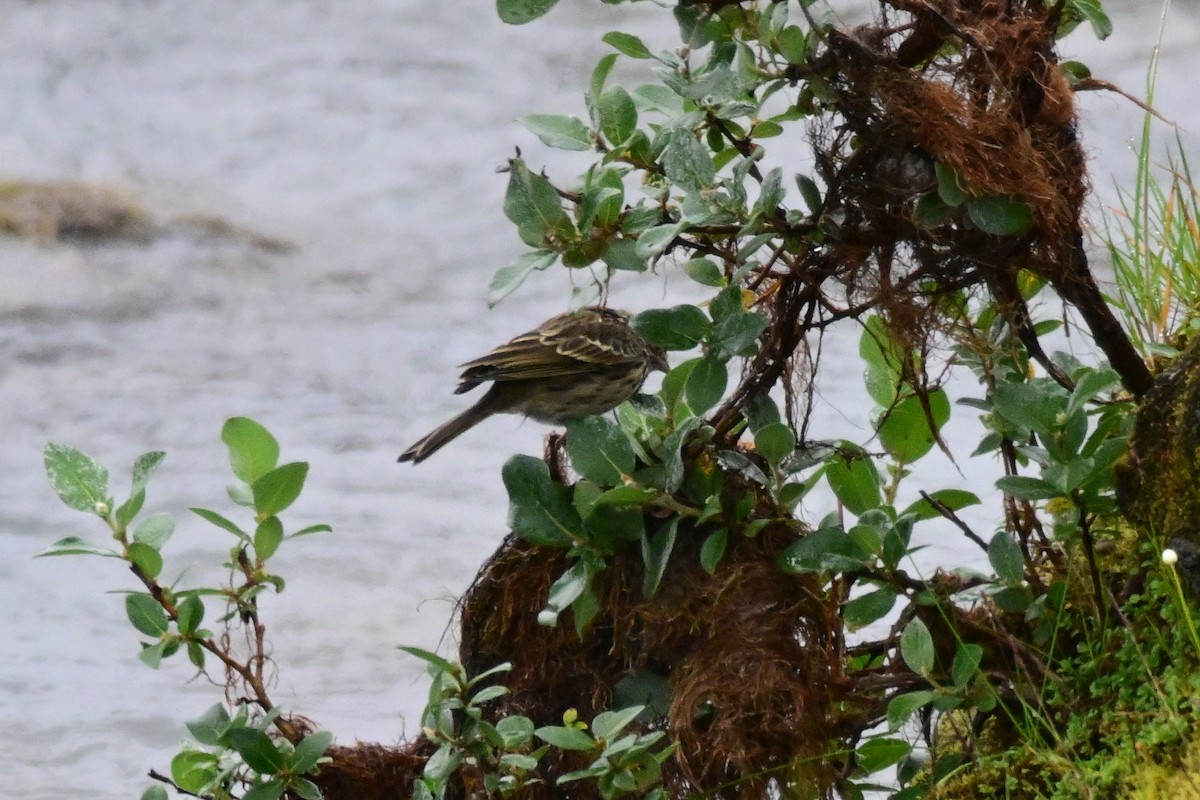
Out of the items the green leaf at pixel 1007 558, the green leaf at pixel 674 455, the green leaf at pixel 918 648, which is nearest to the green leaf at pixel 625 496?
the green leaf at pixel 674 455

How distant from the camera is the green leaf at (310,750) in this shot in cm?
188

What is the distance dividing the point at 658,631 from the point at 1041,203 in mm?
772

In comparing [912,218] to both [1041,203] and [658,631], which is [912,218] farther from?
[658,631]

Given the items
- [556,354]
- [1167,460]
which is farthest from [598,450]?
[556,354]

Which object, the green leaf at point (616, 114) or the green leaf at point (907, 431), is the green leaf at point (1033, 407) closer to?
the green leaf at point (907, 431)

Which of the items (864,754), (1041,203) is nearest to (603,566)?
(864,754)

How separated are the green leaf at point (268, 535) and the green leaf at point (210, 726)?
0.81ft

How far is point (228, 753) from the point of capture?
1.92m

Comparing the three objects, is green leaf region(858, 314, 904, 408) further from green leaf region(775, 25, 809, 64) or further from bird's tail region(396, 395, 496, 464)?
bird's tail region(396, 395, 496, 464)

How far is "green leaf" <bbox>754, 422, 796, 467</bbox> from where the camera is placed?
1.69 metres

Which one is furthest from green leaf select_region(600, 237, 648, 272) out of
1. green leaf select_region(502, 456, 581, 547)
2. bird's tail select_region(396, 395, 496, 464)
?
bird's tail select_region(396, 395, 496, 464)

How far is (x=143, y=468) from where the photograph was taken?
1.86 metres

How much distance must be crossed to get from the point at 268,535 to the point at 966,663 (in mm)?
999

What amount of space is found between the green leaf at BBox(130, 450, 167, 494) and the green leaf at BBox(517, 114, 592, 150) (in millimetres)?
703
